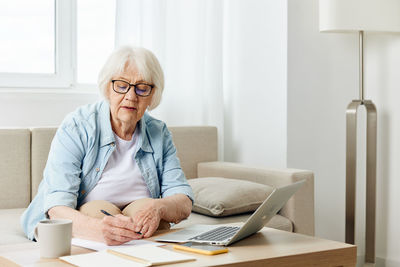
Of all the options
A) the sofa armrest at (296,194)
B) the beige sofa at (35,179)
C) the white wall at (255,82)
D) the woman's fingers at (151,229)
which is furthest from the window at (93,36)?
the woman's fingers at (151,229)

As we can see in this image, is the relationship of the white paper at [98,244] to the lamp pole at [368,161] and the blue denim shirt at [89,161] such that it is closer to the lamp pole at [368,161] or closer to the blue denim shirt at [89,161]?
the blue denim shirt at [89,161]

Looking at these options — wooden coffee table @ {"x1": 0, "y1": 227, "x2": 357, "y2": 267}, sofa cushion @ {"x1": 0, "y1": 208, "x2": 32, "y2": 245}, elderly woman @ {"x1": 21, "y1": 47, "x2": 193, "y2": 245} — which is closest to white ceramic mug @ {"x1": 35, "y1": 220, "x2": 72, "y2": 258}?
wooden coffee table @ {"x1": 0, "y1": 227, "x2": 357, "y2": 267}

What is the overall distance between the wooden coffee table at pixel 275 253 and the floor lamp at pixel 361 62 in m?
1.57

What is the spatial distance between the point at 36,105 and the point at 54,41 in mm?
434

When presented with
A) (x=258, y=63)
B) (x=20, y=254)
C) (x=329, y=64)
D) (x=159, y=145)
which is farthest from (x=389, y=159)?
(x=20, y=254)

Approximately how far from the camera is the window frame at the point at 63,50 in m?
3.42

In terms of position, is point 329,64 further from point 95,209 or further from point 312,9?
point 95,209

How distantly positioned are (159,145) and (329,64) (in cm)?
165

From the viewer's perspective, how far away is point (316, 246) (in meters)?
1.57

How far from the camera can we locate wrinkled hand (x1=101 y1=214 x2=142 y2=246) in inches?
61.4

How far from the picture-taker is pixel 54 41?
11.4 feet

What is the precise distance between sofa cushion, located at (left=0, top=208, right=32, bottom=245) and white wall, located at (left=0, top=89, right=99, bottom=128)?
70 centimetres

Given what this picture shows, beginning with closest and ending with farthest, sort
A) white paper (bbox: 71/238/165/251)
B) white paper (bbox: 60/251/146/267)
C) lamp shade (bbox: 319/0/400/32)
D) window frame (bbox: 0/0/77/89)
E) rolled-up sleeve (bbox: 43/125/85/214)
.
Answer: white paper (bbox: 60/251/146/267), white paper (bbox: 71/238/165/251), rolled-up sleeve (bbox: 43/125/85/214), lamp shade (bbox: 319/0/400/32), window frame (bbox: 0/0/77/89)

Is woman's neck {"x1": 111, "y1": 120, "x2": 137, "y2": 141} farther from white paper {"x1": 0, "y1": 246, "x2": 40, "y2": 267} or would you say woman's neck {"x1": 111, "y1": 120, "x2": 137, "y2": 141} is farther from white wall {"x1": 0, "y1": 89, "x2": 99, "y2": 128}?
white wall {"x1": 0, "y1": 89, "x2": 99, "y2": 128}
